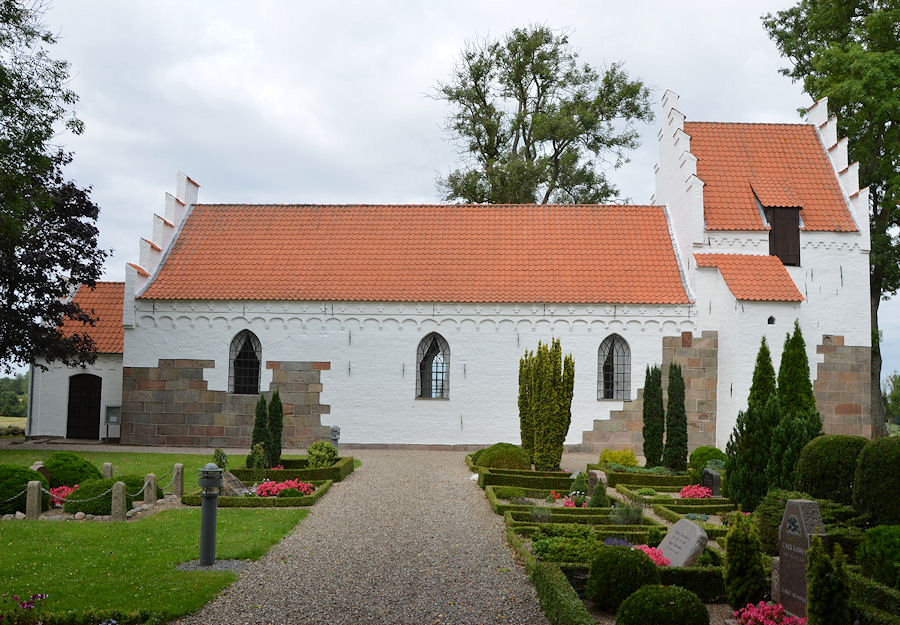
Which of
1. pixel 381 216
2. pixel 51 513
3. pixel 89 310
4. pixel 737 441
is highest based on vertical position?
pixel 381 216

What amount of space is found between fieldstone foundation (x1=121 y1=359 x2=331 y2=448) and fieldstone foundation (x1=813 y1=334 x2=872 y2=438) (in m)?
13.0

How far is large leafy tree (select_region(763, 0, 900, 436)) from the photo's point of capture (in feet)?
72.5

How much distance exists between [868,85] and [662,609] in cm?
2047

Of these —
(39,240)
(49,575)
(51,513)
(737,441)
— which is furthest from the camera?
(39,240)

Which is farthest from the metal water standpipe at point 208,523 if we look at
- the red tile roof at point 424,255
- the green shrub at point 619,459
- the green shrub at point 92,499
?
the red tile roof at point 424,255

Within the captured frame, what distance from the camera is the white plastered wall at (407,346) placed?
20.8 metres

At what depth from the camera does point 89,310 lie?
23.6 meters

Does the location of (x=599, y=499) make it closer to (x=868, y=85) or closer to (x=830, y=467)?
(x=830, y=467)

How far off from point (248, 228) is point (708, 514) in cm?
1635

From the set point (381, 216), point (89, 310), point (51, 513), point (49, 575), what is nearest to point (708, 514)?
point (49, 575)

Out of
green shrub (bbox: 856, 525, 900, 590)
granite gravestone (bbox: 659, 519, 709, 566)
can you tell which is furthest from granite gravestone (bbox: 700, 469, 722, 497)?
green shrub (bbox: 856, 525, 900, 590)

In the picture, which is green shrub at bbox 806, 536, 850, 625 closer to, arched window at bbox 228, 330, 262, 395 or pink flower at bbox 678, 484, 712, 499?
pink flower at bbox 678, 484, 712, 499

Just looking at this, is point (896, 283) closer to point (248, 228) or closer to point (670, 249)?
point (670, 249)

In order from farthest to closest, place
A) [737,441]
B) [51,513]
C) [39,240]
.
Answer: [39,240] < [737,441] < [51,513]
